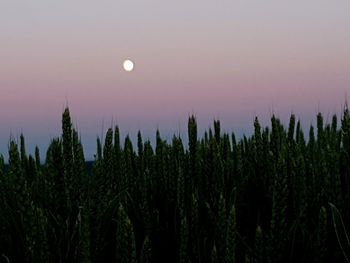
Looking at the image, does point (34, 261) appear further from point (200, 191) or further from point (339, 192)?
point (339, 192)

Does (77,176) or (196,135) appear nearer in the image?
(77,176)

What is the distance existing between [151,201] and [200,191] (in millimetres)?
307

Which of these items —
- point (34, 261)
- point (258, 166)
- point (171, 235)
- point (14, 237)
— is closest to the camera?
point (34, 261)

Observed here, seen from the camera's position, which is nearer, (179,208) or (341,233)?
(341,233)

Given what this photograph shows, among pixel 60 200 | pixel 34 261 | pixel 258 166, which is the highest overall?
pixel 258 166

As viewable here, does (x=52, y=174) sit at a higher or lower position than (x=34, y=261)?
higher

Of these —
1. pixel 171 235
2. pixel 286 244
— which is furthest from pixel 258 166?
pixel 286 244

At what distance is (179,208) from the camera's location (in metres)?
2.07

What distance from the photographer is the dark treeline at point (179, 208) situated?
157cm

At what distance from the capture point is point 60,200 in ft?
5.45

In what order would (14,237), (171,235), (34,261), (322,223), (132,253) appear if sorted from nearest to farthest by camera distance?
(132,253), (34,261), (322,223), (14,237), (171,235)

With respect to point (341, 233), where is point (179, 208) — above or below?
above

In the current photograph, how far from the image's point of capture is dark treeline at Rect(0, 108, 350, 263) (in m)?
1.57

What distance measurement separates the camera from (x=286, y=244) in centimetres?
188
